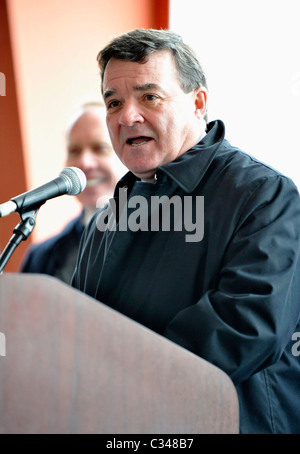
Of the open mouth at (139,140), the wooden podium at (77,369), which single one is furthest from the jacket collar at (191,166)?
the wooden podium at (77,369)

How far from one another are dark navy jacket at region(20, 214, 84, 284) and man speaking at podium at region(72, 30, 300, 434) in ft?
2.13

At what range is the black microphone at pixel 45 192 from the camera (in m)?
1.08

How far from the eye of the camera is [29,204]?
111 centimetres

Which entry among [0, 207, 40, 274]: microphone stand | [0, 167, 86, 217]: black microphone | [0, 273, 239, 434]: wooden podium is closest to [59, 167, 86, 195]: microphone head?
[0, 167, 86, 217]: black microphone

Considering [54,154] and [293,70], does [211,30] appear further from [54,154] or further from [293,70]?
[54,154]

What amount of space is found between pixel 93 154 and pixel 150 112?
95 cm

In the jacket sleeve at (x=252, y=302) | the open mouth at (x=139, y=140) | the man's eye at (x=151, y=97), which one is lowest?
the jacket sleeve at (x=252, y=302)

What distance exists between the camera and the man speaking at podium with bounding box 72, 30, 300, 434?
1130mm

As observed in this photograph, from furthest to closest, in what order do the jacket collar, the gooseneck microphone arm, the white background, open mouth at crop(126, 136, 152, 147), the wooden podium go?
the white background → open mouth at crop(126, 136, 152, 147) → the jacket collar → the gooseneck microphone arm → the wooden podium

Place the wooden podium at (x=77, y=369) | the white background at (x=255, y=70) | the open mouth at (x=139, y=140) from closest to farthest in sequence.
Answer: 1. the wooden podium at (x=77, y=369)
2. the open mouth at (x=139, y=140)
3. the white background at (x=255, y=70)

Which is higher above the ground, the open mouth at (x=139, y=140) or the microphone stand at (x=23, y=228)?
the open mouth at (x=139, y=140)

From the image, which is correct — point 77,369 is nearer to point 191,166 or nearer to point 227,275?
point 227,275

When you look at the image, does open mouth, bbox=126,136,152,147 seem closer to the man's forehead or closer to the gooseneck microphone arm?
the man's forehead

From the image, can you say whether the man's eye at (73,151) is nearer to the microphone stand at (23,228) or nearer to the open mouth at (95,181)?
the open mouth at (95,181)
